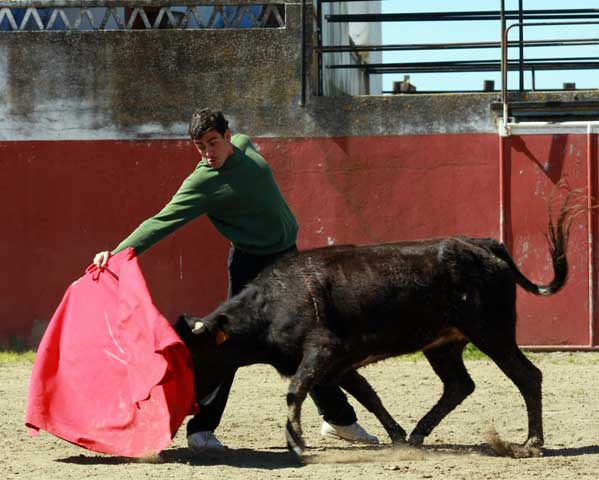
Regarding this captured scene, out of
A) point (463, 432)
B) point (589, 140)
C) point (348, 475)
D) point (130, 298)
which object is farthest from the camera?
point (589, 140)

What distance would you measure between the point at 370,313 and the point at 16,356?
5565 mm

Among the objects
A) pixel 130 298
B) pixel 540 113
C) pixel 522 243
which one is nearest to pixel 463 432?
pixel 130 298

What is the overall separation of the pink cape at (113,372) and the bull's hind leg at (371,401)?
2.98 ft

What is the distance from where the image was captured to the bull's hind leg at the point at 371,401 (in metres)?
7.02

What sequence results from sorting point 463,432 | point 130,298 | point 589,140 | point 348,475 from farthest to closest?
point 589,140 < point 463,432 < point 130,298 < point 348,475

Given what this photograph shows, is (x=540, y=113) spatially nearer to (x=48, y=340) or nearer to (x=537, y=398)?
(x=537, y=398)

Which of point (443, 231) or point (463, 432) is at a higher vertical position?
point (443, 231)

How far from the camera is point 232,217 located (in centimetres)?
700

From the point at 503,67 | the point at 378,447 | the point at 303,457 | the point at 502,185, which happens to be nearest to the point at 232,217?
the point at 303,457

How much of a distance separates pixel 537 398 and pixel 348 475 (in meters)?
1.36

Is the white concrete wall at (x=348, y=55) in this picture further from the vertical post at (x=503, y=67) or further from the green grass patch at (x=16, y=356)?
the green grass patch at (x=16, y=356)

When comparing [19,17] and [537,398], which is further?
[19,17]

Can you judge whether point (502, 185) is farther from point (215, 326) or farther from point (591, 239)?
point (215, 326)

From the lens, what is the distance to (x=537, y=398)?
6.96 metres
